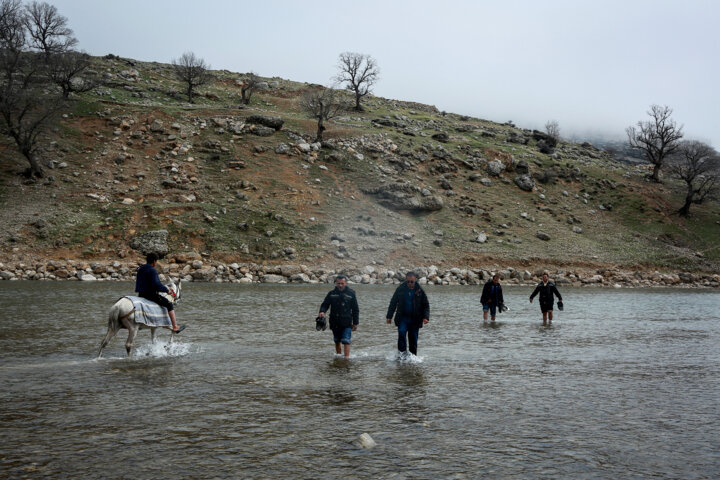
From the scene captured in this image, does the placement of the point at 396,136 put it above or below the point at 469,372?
above

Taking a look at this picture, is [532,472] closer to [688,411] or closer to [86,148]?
[688,411]

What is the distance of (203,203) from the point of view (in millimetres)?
44438

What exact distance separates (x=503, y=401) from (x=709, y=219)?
2724 inches

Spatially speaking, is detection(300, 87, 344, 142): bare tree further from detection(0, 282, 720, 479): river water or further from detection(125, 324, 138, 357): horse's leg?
detection(125, 324, 138, 357): horse's leg

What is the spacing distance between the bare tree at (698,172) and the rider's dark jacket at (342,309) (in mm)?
66224

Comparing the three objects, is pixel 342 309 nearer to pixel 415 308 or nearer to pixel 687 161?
pixel 415 308

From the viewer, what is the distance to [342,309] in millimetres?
13016

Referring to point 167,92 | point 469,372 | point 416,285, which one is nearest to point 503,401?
point 469,372

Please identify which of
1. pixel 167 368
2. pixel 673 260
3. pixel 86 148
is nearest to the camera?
pixel 167 368

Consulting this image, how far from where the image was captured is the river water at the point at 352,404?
6141 mm

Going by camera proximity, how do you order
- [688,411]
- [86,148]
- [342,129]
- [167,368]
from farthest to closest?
[342,129] → [86,148] → [167,368] → [688,411]

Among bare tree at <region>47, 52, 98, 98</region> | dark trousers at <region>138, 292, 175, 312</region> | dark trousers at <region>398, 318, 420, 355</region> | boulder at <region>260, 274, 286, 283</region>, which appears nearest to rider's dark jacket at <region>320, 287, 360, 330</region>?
dark trousers at <region>398, 318, 420, 355</region>

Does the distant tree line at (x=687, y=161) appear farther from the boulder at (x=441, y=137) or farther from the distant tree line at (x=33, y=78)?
the distant tree line at (x=33, y=78)

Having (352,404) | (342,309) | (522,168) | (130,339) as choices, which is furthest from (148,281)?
(522,168)
